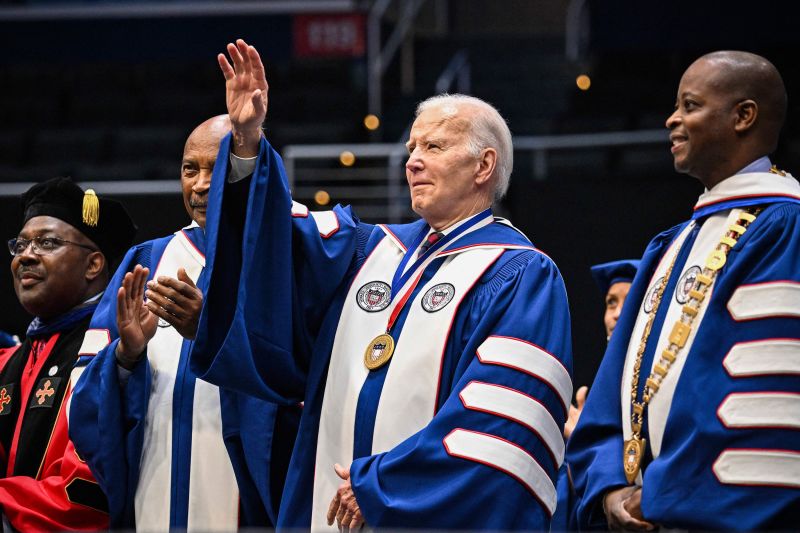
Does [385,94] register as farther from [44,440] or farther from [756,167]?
[756,167]

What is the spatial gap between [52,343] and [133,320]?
69 centimetres

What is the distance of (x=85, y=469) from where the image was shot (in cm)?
372

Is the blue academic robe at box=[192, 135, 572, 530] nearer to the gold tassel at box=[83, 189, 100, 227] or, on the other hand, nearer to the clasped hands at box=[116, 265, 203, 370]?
the clasped hands at box=[116, 265, 203, 370]

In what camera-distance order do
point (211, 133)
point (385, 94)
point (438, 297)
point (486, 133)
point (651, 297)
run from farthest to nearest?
point (385, 94), point (211, 133), point (486, 133), point (438, 297), point (651, 297)

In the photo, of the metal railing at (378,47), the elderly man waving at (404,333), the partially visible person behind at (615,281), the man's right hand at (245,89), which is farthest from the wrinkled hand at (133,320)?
the metal railing at (378,47)

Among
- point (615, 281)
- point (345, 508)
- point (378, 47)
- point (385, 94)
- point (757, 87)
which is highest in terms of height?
point (378, 47)

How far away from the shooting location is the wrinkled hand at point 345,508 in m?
3.15

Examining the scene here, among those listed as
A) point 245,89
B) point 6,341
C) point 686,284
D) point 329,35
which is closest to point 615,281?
point 686,284

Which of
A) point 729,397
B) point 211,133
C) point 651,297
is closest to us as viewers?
point 729,397

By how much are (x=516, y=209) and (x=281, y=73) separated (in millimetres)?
5995

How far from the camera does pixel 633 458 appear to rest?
3.07 metres

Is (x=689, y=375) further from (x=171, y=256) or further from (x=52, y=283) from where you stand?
(x=52, y=283)

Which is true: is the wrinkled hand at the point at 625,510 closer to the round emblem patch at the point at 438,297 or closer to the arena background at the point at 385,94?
the round emblem patch at the point at 438,297

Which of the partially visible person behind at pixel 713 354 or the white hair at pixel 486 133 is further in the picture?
the white hair at pixel 486 133
